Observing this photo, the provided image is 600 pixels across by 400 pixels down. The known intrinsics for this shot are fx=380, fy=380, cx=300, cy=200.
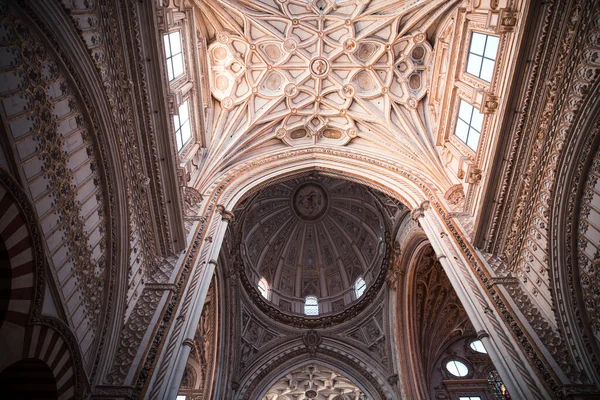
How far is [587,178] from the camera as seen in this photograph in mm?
7820

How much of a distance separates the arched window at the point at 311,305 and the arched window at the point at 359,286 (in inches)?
95.5

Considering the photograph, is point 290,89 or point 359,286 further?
point 359,286

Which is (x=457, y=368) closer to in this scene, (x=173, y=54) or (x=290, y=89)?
(x=290, y=89)

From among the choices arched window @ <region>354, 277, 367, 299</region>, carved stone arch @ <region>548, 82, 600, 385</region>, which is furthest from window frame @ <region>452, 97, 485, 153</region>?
arched window @ <region>354, 277, 367, 299</region>

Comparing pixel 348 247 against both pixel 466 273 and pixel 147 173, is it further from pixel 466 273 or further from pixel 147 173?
pixel 147 173

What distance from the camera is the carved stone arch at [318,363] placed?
17.5 meters

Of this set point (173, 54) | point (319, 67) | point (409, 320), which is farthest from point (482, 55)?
point (409, 320)

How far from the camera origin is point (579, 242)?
26.2 feet

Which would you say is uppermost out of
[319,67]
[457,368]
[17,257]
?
[319,67]

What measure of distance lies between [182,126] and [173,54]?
2.38m

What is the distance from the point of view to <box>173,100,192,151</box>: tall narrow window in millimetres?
12891

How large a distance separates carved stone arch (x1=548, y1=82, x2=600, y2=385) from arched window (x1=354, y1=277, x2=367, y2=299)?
13.8 m

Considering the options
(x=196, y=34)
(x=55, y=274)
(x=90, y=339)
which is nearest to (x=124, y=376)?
(x=90, y=339)

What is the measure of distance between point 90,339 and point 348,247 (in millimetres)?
Answer: 17546
